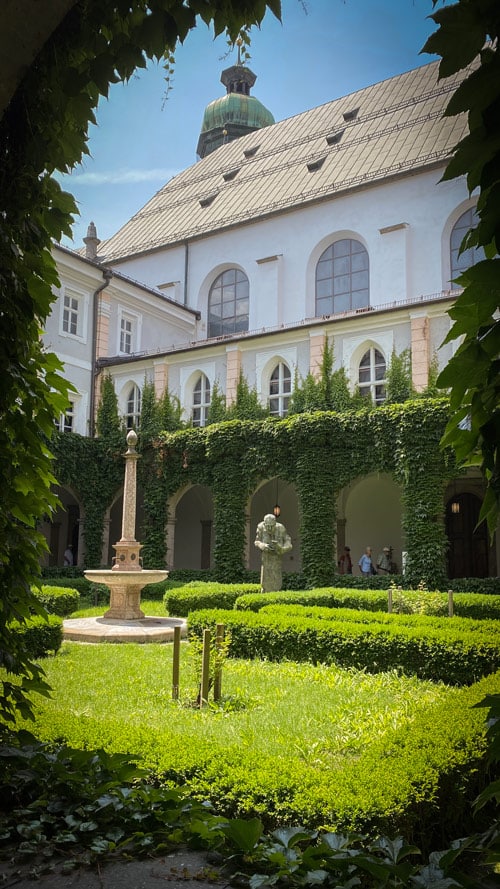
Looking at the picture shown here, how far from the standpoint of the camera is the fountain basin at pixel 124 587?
49.4 ft

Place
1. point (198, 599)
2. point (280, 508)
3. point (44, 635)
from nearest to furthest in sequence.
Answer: point (44, 635) → point (198, 599) → point (280, 508)

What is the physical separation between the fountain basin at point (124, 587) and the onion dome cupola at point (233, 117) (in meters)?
40.1

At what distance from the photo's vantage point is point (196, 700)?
300 inches

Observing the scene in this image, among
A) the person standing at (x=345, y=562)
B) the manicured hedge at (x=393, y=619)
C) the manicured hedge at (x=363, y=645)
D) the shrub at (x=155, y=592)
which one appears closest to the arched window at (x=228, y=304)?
the person standing at (x=345, y=562)

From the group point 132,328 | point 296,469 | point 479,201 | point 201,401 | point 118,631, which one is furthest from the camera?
point 132,328

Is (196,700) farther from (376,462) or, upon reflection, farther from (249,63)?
(376,462)

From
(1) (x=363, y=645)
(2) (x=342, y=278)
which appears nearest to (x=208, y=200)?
(2) (x=342, y=278)

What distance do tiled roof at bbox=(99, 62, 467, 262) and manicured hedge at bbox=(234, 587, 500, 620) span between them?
716 inches

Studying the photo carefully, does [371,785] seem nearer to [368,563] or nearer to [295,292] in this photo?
[368,563]

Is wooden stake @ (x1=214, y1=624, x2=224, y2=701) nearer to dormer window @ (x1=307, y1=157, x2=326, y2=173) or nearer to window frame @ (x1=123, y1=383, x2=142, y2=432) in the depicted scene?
window frame @ (x1=123, y1=383, x2=142, y2=432)

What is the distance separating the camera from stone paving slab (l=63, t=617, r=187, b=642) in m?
12.8

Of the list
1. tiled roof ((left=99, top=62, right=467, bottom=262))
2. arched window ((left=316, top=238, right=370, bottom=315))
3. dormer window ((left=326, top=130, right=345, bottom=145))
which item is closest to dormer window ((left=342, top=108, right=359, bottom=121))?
tiled roof ((left=99, top=62, right=467, bottom=262))

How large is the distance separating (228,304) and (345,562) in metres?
14.2

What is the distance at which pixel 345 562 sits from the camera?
24.3m
